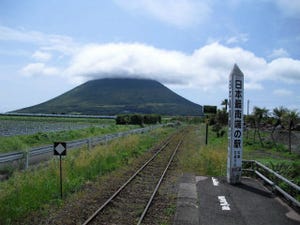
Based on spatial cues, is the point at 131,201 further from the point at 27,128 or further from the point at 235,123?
the point at 27,128

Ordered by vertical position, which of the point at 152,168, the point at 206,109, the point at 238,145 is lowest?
the point at 152,168

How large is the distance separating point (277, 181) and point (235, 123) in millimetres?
2212

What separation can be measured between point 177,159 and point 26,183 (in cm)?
1092

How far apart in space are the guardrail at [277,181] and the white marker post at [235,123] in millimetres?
815

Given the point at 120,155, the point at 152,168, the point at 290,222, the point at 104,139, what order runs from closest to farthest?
the point at 290,222
the point at 152,168
the point at 120,155
the point at 104,139

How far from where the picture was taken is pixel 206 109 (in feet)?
69.9

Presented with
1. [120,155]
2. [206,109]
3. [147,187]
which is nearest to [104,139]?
[120,155]

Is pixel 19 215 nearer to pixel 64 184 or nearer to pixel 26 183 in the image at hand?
pixel 26 183

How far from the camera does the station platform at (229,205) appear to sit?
7875 mm

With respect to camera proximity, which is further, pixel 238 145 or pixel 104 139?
pixel 104 139

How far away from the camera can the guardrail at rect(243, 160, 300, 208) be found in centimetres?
880

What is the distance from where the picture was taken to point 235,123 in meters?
11.9

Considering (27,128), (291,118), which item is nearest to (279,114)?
(291,118)

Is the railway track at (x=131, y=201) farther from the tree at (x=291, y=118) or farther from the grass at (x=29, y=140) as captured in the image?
the tree at (x=291, y=118)
